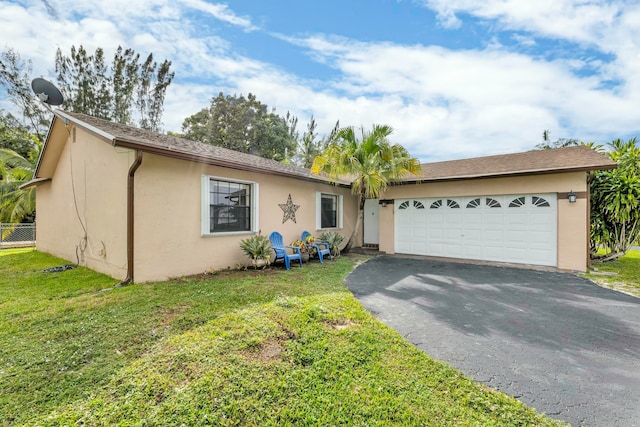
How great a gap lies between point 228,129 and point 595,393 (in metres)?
25.7

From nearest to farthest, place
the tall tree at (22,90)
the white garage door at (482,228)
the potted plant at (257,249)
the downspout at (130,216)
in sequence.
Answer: the downspout at (130,216) → the potted plant at (257,249) → the white garage door at (482,228) → the tall tree at (22,90)

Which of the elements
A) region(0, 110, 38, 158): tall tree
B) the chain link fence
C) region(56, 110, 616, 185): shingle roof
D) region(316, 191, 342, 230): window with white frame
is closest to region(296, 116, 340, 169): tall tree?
region(316, 191, 342, 230): window with white frame

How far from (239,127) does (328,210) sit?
55.0 ft

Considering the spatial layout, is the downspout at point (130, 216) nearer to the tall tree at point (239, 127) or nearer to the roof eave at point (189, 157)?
the roof eave at point (189, 157)

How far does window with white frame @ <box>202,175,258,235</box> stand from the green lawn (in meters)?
2.74

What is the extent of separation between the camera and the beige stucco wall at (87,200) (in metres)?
6.08

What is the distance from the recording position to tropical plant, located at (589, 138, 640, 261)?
7.75 m

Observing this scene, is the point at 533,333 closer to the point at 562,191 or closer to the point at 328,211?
the point at 562,191

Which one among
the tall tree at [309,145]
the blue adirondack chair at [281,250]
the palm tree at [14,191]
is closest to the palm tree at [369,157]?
the blue adirondack chair at [281,250]

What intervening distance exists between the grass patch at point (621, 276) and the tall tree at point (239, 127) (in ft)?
71.7

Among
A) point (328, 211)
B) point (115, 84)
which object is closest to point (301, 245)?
point (328, 211)

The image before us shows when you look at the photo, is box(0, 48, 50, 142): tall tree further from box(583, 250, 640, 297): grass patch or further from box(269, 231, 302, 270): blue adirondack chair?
box(583, 250, 640, 297): grass patch

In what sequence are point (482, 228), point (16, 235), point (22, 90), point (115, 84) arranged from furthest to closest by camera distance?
1. point (115, 84)
2. point (22, 90)
3. point (16, 235)
4. point (482, 228)

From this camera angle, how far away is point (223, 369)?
8.75 feet
